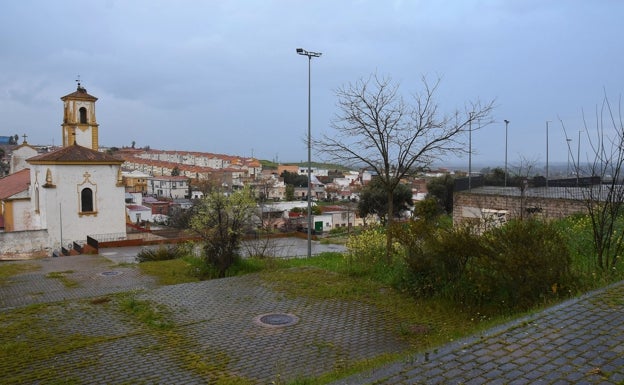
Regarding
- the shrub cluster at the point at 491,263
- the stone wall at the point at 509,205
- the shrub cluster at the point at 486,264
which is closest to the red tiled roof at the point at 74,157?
the stone wall at the point at 509,205

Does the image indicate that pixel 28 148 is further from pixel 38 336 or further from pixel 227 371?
pixel 227 371

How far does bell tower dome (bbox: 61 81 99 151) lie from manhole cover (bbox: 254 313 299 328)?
1080 inches

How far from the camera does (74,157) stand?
27734mm

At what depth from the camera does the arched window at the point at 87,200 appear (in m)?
28.2

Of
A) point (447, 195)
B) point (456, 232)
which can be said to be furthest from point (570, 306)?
point (447, 195)

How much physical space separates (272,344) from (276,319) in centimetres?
118

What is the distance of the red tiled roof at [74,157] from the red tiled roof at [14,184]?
10.7 feet

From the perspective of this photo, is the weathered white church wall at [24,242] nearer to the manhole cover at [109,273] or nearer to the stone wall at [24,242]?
the stone wall at [24,242]

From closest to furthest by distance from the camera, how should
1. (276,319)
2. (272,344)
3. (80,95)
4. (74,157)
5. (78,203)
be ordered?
(272,344), (276,319), (74,157), (78,203), (80,95)

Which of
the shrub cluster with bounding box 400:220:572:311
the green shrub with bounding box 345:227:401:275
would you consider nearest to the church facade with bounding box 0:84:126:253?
the green shrub with bounding box 345:227:401:275

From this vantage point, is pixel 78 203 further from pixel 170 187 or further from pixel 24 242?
pixel 170 187

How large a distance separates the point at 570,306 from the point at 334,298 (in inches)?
164

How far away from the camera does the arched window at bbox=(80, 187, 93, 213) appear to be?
28203 mm

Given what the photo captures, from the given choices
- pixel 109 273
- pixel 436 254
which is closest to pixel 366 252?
pixel 436 254
